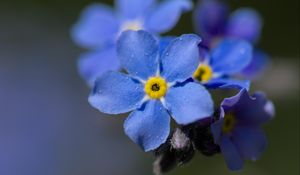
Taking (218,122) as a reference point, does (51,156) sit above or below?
below

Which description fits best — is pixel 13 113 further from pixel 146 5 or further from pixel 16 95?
pixel 146 5

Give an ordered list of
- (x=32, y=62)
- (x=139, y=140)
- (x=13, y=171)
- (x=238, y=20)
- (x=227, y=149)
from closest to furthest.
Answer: (x=139, y=140)
(x=227, y=149)
(x=238, y=20)
(x=13, y=171)
(x=32, y=62)

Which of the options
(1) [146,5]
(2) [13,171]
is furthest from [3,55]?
(1) [146,5]

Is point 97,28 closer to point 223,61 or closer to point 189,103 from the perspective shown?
point 223,61

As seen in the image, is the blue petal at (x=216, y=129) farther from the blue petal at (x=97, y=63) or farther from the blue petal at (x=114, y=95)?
the blue petal at (x=97, y=63)

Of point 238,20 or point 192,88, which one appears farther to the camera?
point 238,20

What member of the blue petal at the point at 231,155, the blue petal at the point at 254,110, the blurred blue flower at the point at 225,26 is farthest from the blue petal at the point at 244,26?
the blue petal at the point at 231,155
